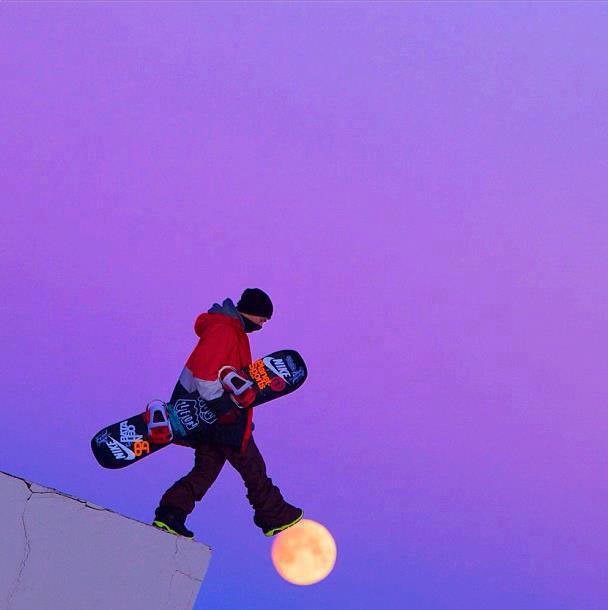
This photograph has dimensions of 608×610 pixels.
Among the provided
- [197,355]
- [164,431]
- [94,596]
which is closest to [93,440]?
[164,431]

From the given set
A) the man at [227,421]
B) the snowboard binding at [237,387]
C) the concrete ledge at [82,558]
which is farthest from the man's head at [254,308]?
the concrete ledge at [82,558]

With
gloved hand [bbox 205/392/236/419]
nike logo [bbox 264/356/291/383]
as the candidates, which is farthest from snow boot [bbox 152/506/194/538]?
nike logo [bbox 264/356/291/383]

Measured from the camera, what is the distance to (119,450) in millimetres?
5762

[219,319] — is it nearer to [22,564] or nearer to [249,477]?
[249,477]

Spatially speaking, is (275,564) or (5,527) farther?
(275,564)

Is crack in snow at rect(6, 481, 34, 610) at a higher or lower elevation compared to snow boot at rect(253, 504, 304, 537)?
lower

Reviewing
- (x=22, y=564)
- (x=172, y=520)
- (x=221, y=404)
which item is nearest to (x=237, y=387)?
(x=221, y=404)

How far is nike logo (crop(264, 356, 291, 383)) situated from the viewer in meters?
6.02

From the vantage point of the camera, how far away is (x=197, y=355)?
5.83 m

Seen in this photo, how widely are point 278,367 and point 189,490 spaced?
1012mm

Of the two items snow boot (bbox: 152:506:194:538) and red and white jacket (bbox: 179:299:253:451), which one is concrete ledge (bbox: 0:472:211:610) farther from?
red and white jacket (bbox: 179:299:253:451)

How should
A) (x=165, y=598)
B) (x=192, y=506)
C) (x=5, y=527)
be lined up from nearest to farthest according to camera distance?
(x=5, y=527)
(x=165, y=598)
(x=192, y=506)

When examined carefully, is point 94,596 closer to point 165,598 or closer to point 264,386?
point 165,598

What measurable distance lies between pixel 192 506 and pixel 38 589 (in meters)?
1.59
